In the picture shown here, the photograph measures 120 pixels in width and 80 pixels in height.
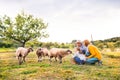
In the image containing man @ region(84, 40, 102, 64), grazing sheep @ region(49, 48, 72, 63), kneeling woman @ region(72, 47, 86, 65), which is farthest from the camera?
grazing sheep @ region(49, 48, 72, 63)

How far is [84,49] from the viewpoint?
18609 mm

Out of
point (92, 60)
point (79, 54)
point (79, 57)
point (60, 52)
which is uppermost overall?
point (60, 52)

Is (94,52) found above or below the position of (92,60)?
above

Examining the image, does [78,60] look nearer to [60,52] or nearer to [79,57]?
[79,57]

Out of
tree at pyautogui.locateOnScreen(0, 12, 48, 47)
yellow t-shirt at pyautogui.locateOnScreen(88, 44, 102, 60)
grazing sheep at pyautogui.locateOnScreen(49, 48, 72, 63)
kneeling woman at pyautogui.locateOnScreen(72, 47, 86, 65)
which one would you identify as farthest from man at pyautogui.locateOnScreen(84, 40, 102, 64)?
tree at pyautogui.locateOnScreen(0, 12, 48, 47)

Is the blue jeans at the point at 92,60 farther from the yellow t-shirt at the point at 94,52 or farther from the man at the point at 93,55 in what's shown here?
the yellow t-shirt at the point at 94,52

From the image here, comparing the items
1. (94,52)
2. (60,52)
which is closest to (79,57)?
(94,52)

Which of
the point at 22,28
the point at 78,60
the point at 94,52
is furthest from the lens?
the point at 22,28

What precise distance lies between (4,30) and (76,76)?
3004 cm

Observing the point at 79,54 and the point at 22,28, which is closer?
the point at 79,54

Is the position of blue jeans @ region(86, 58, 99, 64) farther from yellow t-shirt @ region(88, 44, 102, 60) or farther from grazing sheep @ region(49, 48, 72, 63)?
grazing sheep @ region(49, 48, 72, 63)

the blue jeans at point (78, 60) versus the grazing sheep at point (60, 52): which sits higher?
the grazing sheep at point (60, 52)

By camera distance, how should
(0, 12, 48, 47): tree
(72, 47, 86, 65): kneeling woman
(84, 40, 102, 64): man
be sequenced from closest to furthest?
(84, 40, 102, 64): man → (72, 47, 86, 65): kneeling woman → (0, 12, 48, 47): tree

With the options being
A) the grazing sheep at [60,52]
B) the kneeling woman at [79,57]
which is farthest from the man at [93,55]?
the grazing sheep at [60,52]
